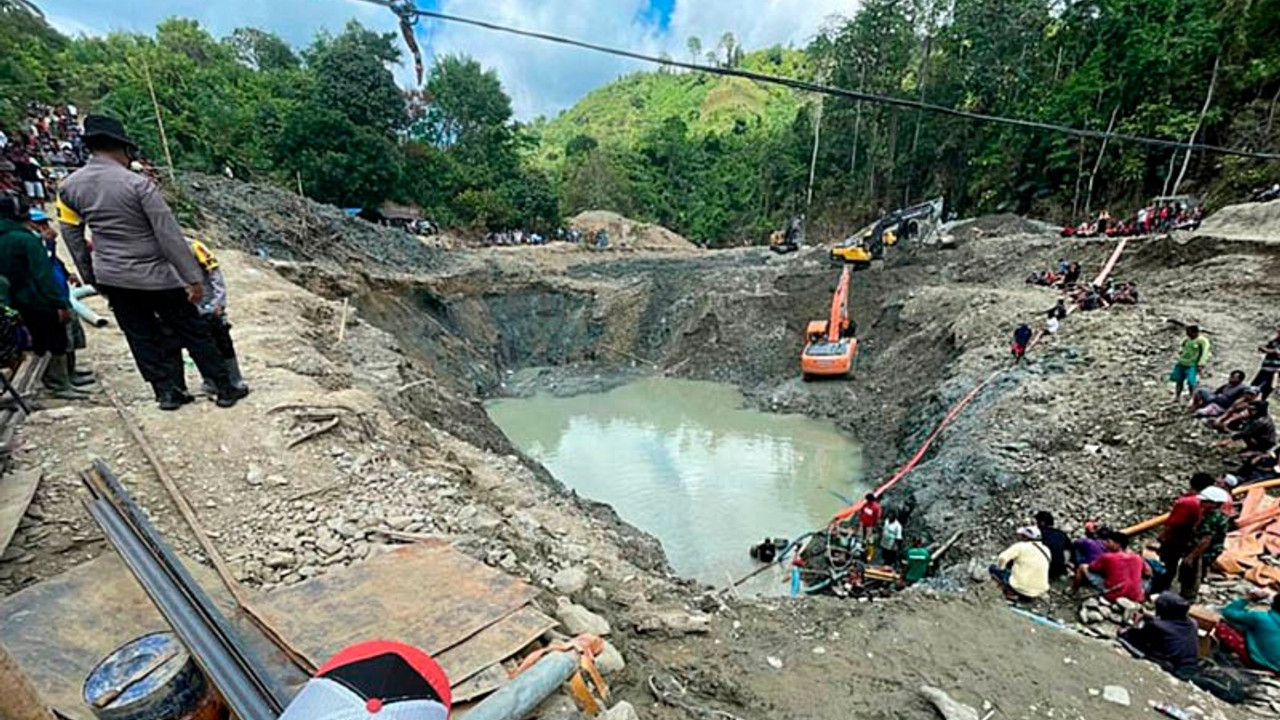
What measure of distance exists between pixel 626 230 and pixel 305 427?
3010 centimetres

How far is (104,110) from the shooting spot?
64.3 feet

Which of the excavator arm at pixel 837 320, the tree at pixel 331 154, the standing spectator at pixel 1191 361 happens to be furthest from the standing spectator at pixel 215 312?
the tree at pixel 331 154

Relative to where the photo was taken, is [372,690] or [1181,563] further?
[1181,563]

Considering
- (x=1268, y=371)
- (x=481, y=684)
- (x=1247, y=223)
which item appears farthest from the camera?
(x=1247, y=223)

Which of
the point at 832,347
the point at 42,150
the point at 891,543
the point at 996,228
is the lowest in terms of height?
the point at 891,543

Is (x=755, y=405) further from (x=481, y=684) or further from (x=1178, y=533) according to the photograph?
(x=481, y=684)

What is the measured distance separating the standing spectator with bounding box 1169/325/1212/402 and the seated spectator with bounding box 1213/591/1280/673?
152 inches

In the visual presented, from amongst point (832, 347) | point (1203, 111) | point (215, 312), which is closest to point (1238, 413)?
point (832, 347)

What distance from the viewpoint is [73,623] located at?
6.28 feet

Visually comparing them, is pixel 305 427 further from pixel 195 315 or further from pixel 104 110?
pixel 104 110

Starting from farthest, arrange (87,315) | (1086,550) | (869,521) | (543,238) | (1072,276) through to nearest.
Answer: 1. (543,238)
2. (1072,276)
3. (869,521)
4. (87,315)
5. (1086,550)

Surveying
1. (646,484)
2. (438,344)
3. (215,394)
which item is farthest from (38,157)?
(646,484)

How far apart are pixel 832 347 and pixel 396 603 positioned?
1308 centimetres

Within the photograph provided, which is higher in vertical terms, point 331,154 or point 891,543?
point 331,154
